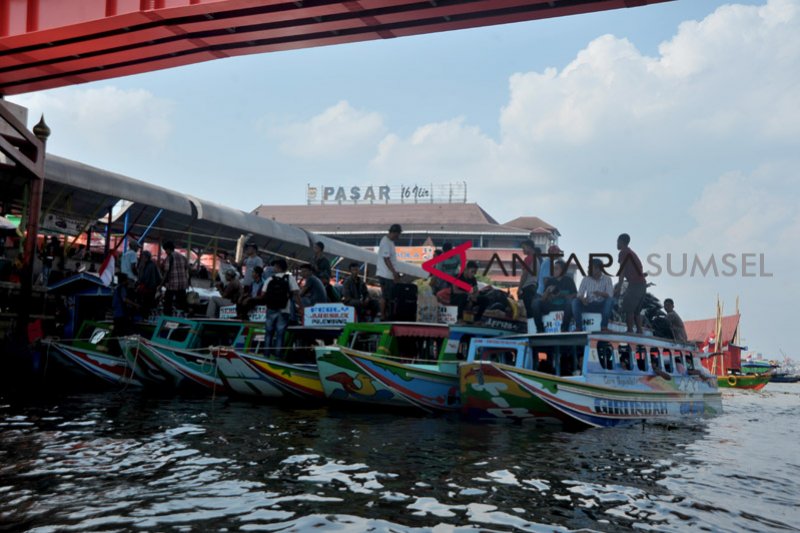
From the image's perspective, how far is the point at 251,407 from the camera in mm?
11984

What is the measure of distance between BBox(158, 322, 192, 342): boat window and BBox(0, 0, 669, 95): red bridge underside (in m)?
6.10

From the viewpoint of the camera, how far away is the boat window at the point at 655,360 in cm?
1334

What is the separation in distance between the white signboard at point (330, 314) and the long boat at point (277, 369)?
12 cm

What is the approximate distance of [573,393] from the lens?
1092 cm

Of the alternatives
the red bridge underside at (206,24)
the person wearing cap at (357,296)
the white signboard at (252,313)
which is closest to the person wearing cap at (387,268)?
the person wearing cap at (357,296)

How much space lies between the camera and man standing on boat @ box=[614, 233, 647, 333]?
12.0 metres

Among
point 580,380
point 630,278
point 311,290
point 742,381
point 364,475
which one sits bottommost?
point 742,381

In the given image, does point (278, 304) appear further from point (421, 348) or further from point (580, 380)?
point (580, 380)

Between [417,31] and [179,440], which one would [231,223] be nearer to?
[417,31]

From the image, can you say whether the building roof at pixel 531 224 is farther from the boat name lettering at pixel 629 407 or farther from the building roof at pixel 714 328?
the boat name lettering at pixel 629 407

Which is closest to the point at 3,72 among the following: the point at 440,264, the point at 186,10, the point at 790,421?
the point at 186,10

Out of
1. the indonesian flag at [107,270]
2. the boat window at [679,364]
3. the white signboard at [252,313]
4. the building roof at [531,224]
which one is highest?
the building roof at [531,224]

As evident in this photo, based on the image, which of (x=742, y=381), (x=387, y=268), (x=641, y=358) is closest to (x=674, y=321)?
(x=641, y=358)

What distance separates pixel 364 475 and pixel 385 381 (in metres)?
5.38
